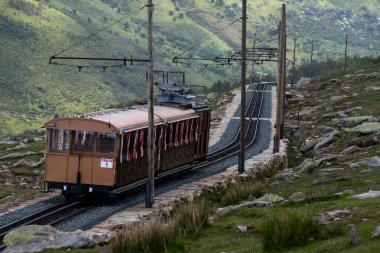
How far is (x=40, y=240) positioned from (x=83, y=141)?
23.6 ft

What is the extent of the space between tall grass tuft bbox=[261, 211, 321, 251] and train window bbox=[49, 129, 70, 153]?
439 inches

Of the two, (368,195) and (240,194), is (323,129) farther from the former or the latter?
(368,195)

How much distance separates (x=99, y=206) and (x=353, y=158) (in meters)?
11.4

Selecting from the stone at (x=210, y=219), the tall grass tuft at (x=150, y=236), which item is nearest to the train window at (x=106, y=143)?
the stone at (x=210, y=219)

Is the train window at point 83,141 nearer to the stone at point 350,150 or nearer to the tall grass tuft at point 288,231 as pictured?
the tall grass tuft at point 288,231

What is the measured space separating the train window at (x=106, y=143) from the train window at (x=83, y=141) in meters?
0.26

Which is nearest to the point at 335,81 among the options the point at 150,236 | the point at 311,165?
the point at 311,165

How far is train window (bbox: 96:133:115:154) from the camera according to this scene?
26391 mm

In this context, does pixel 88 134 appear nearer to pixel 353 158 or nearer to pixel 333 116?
pixel 353 158

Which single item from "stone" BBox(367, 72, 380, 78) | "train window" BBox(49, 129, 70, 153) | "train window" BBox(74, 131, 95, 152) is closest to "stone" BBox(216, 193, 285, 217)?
"train window" BBox(74, 131, 95, 152)

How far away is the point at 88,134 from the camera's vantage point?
1049 inches

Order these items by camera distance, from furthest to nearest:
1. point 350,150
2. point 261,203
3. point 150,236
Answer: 1. point 350,150
2. point 261,203
3. point 150,236

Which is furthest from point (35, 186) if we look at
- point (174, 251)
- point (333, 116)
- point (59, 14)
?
point (59, 14)

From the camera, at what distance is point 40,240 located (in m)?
19.9
